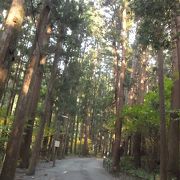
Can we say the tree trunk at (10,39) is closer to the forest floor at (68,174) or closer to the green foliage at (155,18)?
the green foliage at (155,18)

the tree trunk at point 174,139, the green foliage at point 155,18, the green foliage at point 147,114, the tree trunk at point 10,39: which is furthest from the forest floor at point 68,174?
the tree trunk at point 10,39

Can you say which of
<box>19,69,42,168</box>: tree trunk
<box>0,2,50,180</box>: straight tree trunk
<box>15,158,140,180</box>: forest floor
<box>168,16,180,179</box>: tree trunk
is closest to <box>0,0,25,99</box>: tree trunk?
<box>0,2,50,180</box>: straight tree trunk

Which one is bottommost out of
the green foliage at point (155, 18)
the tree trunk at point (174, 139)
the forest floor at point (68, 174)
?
the forest floor at point (68, 174)

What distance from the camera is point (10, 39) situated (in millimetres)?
10195

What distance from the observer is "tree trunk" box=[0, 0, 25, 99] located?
9.85 m

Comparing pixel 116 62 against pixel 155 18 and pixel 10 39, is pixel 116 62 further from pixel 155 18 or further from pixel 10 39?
pixel 10 39

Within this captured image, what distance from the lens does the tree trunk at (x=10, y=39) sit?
32.3 ft

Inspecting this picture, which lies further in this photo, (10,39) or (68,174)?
(68,174)

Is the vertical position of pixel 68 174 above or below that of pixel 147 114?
below

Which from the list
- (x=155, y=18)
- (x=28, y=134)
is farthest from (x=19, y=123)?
(x=28, y=134)

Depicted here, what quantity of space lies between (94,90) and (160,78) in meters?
40.7

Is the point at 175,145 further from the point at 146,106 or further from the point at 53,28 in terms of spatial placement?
the point at 53,28

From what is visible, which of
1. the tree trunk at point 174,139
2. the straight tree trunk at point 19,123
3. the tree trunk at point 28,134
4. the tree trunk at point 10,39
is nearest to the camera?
the tree trunk at point 10,39

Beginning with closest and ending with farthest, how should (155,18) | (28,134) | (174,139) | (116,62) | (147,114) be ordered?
(155,18) → (174,139) → (147,114) → (28,134) → (116,62)
